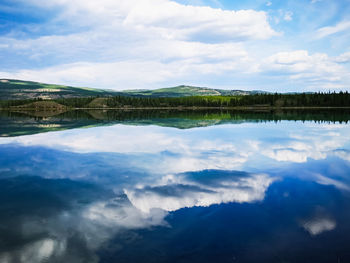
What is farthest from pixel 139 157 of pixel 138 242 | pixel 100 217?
pixel 138 242

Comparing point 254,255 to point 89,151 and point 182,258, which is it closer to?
point 182,258

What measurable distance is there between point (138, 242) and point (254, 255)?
3.69 m

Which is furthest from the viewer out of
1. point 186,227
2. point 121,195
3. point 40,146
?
point 40,146

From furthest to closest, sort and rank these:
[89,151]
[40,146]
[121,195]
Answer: [40,146] < [89,151] < [121,195]

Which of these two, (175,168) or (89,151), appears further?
(89,151)

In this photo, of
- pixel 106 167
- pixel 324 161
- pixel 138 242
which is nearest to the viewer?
pixel 138 242

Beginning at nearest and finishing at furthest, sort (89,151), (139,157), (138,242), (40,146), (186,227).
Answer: (138,242), (186,227), (139,157), (89,151), (40,146)

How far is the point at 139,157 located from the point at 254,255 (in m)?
17.8

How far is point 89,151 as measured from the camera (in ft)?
97.1

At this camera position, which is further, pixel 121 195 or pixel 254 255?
pixel 121 195

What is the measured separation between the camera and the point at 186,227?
1094 centimetres

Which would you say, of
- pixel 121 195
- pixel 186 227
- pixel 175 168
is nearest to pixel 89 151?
pixel 175 168

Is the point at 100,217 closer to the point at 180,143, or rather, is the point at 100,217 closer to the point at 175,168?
the point at 175,168

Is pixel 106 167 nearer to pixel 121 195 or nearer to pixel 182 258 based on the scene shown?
pixel 121 195
